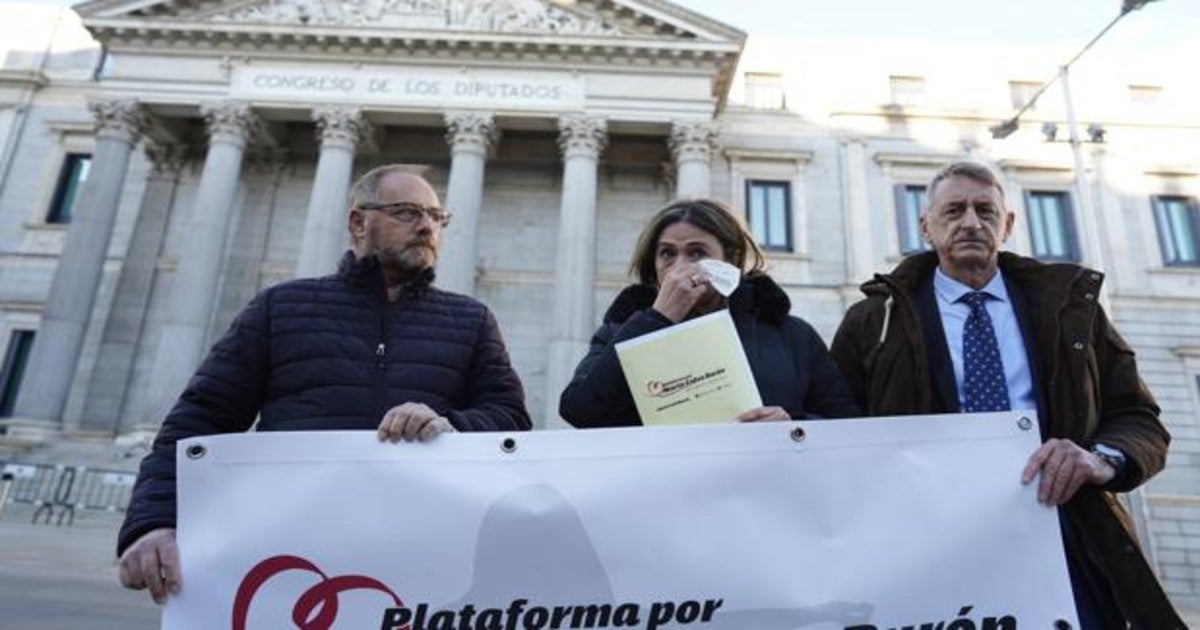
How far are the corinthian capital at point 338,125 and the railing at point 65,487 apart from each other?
969cm

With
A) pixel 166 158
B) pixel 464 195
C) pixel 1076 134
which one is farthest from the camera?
pixel 166 158

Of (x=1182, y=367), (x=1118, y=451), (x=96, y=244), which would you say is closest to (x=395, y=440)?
(x=1118, y=451)

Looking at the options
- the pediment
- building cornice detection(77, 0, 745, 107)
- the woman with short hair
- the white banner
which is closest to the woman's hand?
the woman with short hair

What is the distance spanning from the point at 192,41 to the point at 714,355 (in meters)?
23.6

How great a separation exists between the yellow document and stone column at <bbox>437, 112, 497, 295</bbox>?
1589 centimetres

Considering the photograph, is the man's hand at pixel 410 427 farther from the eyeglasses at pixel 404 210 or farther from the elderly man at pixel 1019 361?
the elderly man at pixel 1019 361

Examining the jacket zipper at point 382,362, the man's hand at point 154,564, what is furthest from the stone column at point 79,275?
the man's hand at point 154,564

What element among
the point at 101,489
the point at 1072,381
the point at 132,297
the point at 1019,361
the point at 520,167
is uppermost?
the point at 520,167

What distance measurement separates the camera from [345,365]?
3.04 metres

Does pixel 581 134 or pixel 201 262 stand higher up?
pixel 581 134

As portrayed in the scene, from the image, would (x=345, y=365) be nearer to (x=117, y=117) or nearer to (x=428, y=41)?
(x=428, y=41)

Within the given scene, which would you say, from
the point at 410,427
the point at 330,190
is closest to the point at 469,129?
the point at 330,190

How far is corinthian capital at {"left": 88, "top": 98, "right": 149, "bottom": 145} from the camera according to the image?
2050 centimetres

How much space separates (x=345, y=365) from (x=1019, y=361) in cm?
272
